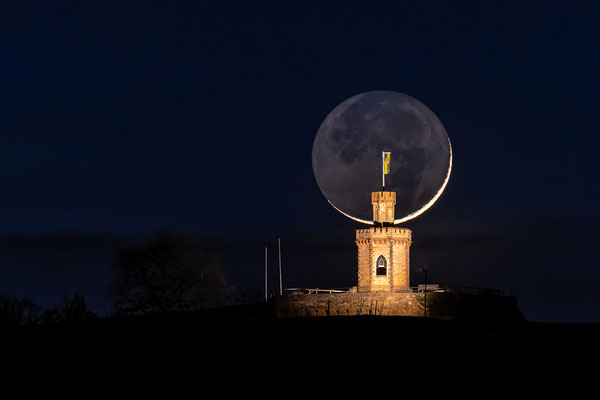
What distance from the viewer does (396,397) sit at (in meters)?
38.6

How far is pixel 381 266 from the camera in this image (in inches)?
3009

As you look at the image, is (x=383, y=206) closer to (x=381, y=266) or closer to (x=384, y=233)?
(x=384, y=233)

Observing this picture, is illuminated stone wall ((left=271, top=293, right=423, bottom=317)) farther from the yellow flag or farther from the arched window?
the yellow flag

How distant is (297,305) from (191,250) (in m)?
11.5

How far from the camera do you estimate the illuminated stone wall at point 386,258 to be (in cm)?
7575

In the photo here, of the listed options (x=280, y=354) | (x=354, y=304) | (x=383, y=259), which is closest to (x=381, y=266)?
(x=383, y=259)

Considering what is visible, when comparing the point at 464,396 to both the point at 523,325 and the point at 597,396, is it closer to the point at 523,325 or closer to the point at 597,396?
the point at 597,396

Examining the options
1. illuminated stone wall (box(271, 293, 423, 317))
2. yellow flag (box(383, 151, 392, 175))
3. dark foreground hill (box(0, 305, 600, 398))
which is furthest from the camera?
yellow flag (box(383, 151, 392, 175))


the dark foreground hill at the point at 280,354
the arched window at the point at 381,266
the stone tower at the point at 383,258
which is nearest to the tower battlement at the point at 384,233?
the stone tower at the point at 383,258

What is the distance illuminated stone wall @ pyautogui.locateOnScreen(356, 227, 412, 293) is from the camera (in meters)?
75.8

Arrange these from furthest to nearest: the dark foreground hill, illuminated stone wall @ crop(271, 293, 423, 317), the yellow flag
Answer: the yellow flag < illuminated stone wall @ crop(271, 293, 423, 317) < the dark foreground hill

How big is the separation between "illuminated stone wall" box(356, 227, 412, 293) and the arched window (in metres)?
0.30

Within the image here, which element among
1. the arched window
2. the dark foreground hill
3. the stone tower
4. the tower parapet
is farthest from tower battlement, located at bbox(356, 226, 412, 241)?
the dark foreground hill

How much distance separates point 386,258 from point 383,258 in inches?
21.5
